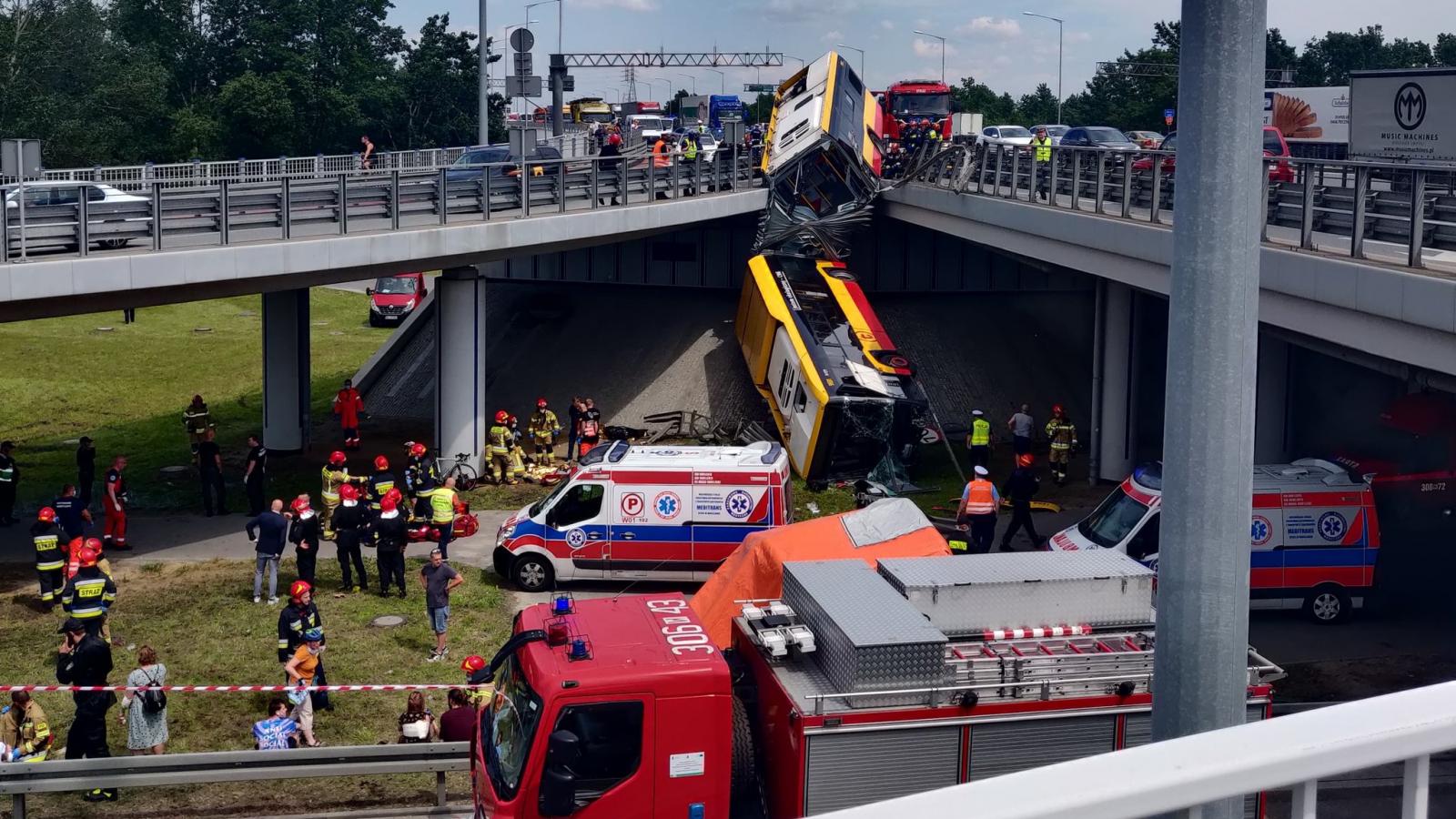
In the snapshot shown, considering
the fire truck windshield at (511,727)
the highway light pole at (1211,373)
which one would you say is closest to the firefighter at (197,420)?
the fire truck windshield at (511,727)

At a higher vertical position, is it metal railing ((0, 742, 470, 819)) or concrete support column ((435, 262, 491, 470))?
concrete support column ((435, 262, 491, 470))

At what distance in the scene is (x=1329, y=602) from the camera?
19.5m

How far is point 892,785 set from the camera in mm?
9836

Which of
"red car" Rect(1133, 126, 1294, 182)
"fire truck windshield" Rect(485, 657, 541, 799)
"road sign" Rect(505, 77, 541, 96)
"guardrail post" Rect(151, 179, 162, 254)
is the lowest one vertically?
"fire truck windshield" Rect(485, 657, 541, 799)

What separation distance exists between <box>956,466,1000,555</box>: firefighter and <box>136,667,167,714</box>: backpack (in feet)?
38.1

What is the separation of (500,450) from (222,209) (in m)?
8.34

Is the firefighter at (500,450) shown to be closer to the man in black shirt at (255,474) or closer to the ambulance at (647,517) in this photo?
the man in black shirt at (255,474)

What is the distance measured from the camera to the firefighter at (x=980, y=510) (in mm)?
21625

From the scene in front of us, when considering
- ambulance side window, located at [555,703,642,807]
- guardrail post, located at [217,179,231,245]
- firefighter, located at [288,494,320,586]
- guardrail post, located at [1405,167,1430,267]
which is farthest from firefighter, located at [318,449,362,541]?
guardrail post, located at [1405,167,1430,267]

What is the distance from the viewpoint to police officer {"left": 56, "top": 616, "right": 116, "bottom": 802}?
548 inches

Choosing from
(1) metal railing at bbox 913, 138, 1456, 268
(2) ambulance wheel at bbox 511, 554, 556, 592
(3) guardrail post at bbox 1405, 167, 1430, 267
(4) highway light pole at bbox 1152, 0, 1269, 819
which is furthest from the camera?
(2) ambulance wheel at bbox 511, 554, 556, 592

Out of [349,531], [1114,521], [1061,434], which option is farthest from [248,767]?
[1061,434]

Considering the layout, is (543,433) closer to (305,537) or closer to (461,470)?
(461,470)

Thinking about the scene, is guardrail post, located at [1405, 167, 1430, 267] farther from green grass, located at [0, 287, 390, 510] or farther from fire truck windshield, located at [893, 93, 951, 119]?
fire truck windshield, located at [893, 93, 951, 119]
